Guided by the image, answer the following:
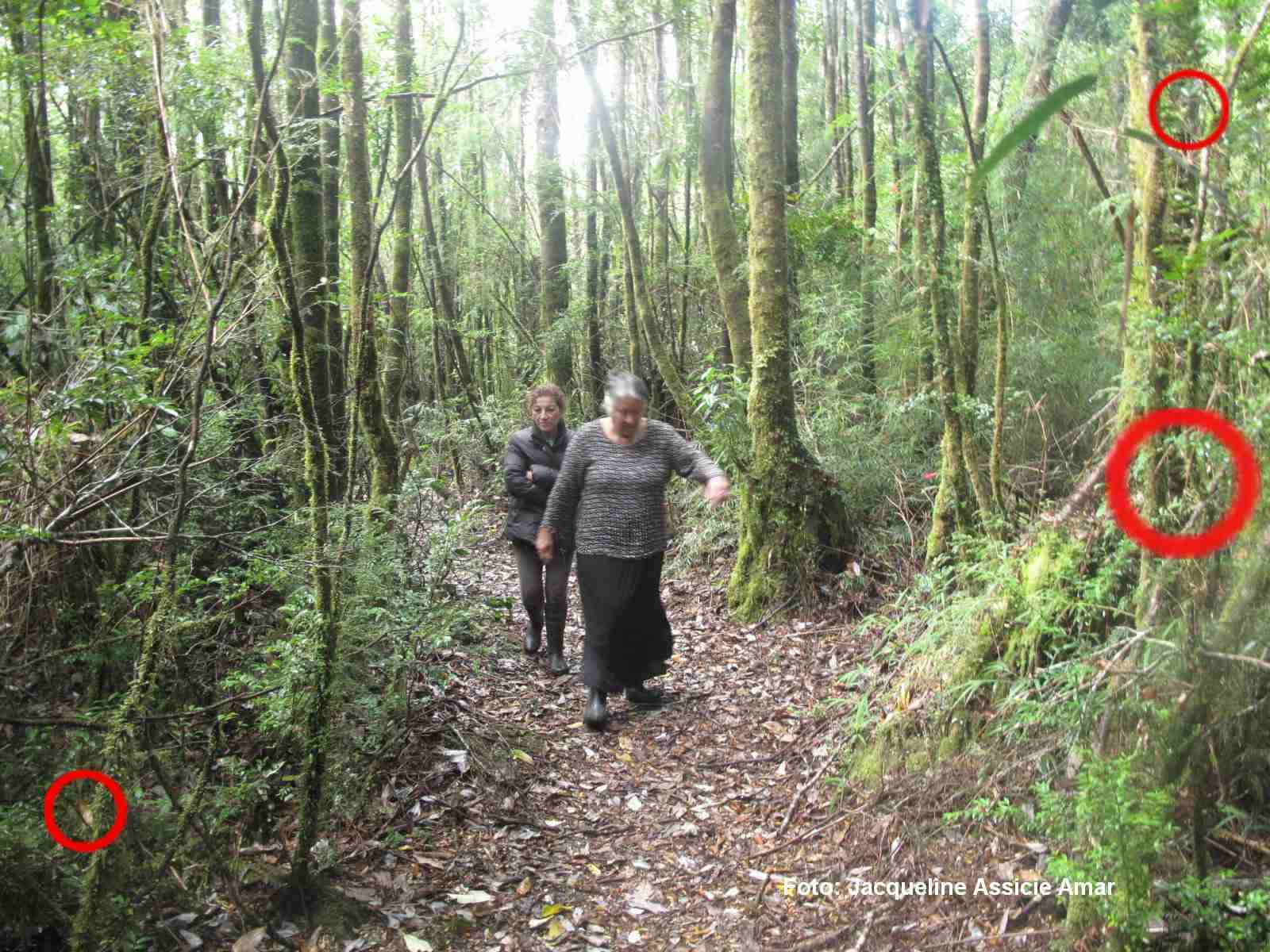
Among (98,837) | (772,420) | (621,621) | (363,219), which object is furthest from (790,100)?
(98,837)

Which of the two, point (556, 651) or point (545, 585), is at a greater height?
point (545, 585)

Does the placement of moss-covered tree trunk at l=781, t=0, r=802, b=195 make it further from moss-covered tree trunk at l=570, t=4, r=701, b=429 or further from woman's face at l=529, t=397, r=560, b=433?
woman's face at l=529, t=397, r=560, b=433

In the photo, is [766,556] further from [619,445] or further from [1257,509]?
[1257,509]

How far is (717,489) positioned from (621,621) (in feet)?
3.79

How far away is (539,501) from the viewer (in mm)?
7059

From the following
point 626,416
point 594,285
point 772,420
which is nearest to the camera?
Answer: point 626,416

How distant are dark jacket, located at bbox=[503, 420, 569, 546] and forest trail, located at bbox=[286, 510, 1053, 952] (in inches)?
44.1

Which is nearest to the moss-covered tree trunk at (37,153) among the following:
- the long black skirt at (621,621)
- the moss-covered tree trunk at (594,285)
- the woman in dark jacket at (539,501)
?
the woman in dark jacket at (539,501)

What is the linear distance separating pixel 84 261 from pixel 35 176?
26.6 inches

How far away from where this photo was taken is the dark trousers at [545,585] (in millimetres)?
6957

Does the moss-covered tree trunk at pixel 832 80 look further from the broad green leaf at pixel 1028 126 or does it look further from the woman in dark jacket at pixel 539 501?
the broad green leaf at pixel 1028 126

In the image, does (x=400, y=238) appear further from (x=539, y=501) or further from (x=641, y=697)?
(x=641, y=697)

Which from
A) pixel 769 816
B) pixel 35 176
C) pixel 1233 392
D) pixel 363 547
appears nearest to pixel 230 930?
pixel 363 547

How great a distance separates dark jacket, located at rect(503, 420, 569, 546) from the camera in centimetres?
702
